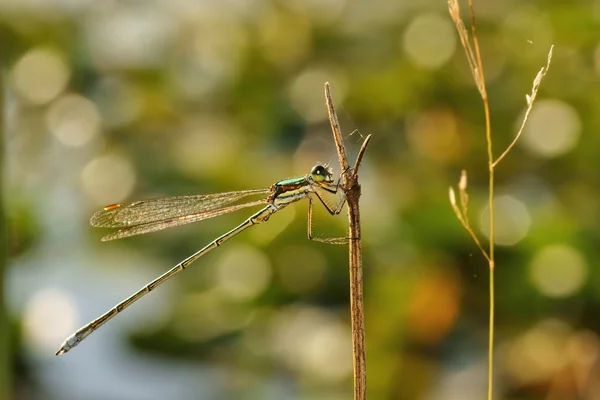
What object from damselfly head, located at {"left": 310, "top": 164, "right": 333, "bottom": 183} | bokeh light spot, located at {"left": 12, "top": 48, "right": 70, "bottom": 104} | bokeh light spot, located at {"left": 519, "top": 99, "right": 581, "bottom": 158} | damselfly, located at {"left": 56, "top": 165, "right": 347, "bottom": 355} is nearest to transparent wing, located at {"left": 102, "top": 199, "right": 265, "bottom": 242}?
damselfly, located at {"left": 56, "top": 165, "right": 347, "bottom": 355}

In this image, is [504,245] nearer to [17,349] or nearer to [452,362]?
[452,362]

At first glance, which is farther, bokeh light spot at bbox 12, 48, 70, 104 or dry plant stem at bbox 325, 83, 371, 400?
bokeh light spot at bbox 12, 48, 70, 104

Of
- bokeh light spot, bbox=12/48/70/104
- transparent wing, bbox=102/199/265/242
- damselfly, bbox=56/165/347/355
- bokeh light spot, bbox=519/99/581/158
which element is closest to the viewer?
damselfly, bbox=56/165/347/355

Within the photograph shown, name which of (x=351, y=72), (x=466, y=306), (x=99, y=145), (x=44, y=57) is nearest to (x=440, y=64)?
(x=351, y=72)

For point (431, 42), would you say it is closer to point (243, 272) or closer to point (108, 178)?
point (243, 272)

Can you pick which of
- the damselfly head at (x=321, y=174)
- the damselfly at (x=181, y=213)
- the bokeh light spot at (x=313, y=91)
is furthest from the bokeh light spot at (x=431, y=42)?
the damselfly head at (x=321, y=174)

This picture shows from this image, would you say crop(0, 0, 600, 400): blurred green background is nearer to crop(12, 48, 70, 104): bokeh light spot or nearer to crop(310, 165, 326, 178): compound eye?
crop(12, 48, 70, 104): bokeh light spot
